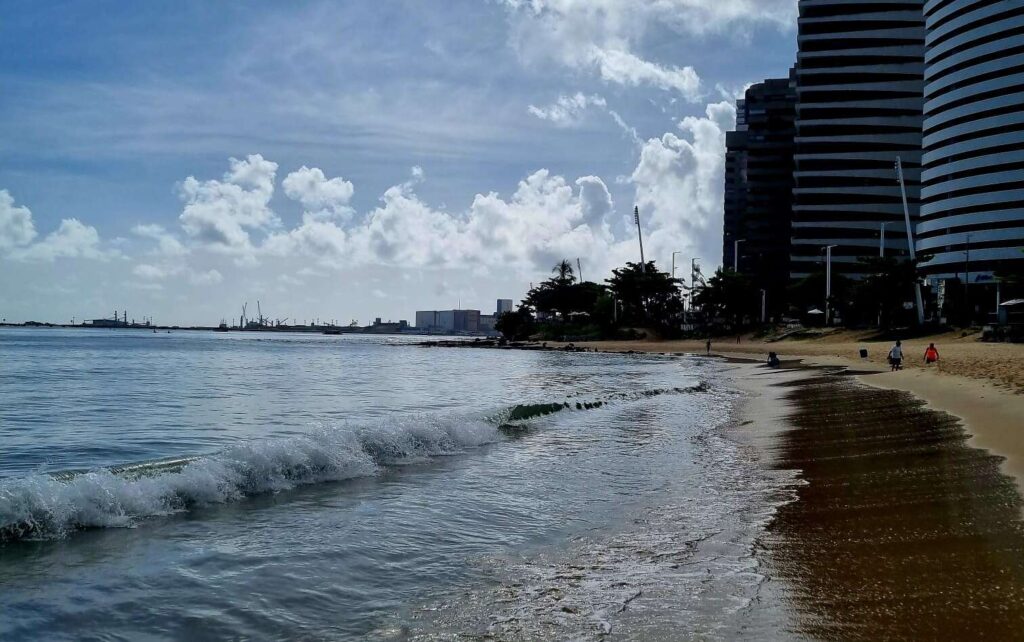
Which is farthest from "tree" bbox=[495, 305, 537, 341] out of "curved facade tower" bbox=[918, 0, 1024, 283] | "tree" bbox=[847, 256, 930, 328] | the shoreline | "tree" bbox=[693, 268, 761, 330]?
the shoreline

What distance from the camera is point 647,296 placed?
111688 millimetres

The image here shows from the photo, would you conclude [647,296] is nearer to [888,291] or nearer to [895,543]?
[888,291]

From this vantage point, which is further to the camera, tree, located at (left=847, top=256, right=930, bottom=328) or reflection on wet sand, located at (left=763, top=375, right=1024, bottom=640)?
tree, located at (left=847, top=256, right=930, bottom=328)

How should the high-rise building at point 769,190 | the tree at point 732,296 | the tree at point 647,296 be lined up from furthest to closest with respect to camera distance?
1. the high-rise building at point 769,190
2. the tree at point 647,296
3. the tree at point 732,296

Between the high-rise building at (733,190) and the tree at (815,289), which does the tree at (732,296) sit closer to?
the tree at (815,289)

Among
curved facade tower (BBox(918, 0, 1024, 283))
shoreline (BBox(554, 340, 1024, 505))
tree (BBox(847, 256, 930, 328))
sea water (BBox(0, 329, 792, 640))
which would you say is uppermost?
curved facade tower (BBox(918, 0, 1024, 283))

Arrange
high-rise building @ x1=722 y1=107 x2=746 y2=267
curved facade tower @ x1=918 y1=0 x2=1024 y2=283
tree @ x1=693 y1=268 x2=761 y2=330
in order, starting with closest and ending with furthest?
curved facade tower @ x1=918 y1=0 x2=1024 y2=283 → tree @ x1=693 y1=268 x2=761 y2=330 → high-rise building @ x1=722 y1=107 x2=746 y2=267

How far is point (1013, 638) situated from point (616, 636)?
91.1 inches

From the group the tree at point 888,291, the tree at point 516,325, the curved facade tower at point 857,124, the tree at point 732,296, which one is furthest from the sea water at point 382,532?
the tree at point 516,325

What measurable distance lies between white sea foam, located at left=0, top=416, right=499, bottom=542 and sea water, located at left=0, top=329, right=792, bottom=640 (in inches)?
1.1

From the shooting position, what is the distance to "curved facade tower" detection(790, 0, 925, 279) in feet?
374

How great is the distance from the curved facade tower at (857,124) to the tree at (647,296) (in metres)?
20.6

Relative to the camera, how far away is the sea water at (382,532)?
5402 millimetres

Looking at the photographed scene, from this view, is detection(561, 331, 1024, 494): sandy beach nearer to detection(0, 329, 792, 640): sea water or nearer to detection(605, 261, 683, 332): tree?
detection(0, 329, 792, 640): sea water
